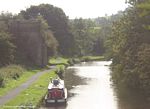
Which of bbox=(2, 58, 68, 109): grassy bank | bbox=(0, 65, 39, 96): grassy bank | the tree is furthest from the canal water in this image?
the tree

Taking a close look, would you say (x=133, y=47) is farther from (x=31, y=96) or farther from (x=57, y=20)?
(x=57, y=20)

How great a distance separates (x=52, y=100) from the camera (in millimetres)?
31500

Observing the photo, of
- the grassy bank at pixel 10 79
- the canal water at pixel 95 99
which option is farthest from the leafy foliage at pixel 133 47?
the grassy bank at pixel 10 79

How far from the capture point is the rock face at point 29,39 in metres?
67.4

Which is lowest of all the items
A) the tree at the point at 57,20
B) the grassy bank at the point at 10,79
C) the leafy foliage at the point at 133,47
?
the grassy bank at the point at 10,79

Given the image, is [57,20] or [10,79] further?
[57,20]

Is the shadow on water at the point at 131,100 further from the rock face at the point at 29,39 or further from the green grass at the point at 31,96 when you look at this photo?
the rock face at the point at 29,39

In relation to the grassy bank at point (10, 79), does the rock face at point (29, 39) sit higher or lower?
higher

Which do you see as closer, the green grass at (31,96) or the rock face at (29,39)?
the green grass at (31,96)

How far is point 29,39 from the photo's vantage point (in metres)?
67.7

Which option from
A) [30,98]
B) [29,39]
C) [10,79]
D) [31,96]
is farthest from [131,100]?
[29,39]

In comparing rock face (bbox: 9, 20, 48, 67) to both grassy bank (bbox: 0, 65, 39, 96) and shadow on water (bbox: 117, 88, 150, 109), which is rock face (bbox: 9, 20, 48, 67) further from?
shadow on water (bbox: 117, 88, 150, 109)

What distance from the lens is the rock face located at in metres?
67.4

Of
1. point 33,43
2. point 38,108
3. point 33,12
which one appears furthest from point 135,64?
point 33,12
